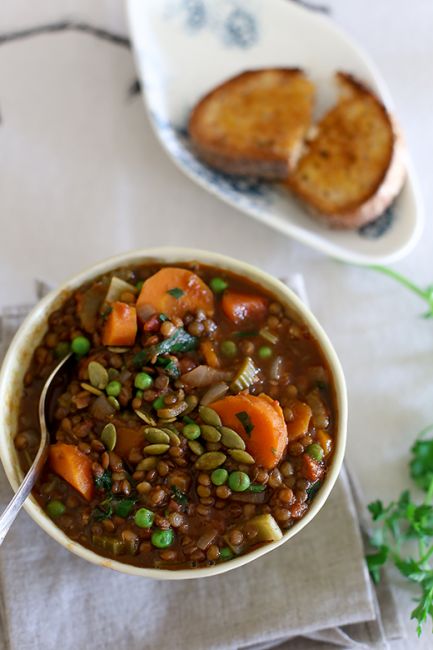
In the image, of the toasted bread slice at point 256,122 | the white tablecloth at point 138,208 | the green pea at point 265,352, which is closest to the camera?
the green pea at point 265,352

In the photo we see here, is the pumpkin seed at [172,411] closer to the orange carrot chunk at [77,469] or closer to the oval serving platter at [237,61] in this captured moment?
the orange carrot chunk at [77,469]

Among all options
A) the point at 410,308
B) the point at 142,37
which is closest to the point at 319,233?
the point at 410,308

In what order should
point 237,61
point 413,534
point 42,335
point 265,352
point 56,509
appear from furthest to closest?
1. point 237,61
2. point 413,534
3. point 42,335
4. point 265,352
5. point 56,509

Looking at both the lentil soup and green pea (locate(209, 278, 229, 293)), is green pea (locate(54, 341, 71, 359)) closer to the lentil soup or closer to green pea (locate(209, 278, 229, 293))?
the lentil soup

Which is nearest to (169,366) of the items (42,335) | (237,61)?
(42,335)

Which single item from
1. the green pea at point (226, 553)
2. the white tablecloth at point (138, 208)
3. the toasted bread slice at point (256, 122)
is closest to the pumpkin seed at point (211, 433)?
the green pea at point (226, 553)

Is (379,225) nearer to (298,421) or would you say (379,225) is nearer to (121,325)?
(298,421)

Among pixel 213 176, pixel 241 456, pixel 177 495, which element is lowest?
pixel 177 495

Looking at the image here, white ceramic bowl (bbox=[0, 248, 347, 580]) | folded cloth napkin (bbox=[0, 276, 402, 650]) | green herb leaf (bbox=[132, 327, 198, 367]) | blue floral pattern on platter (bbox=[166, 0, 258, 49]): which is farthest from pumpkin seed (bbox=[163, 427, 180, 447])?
blue floral pattern on platter (bbox=[166, 0, 258, 49])
